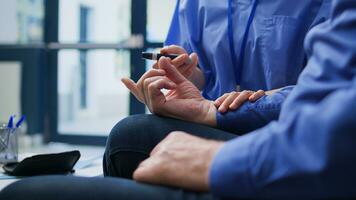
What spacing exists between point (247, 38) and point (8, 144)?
881mm

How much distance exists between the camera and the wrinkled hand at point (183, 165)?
1.79 feet

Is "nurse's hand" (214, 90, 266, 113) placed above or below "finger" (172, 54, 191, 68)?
below

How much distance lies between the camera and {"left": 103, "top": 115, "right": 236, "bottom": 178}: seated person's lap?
0.78 meters

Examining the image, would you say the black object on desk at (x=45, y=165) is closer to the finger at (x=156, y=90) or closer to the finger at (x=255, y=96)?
the finger at (x=156, y=90)

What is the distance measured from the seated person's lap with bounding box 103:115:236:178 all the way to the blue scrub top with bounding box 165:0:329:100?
1.18 feet

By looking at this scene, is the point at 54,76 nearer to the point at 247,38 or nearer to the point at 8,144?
the point at 8,144

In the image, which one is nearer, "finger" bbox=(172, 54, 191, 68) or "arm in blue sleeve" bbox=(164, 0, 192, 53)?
"finger" bbox=(172, 54, 191, 68)

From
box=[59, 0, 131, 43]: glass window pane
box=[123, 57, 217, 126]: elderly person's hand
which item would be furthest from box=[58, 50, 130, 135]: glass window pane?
box=[123, 57, 217, 126]: elderly person's hand

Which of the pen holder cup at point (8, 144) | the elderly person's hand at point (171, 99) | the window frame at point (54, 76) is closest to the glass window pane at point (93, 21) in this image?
the window frame at point (54, 76)

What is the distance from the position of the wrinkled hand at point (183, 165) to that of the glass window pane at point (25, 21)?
12.3 ft

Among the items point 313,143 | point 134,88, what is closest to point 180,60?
point 134,88

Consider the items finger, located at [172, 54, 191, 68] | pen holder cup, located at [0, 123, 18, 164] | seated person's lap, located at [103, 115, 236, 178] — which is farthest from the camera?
pen holder cup, located at [0, 123, 18, 164]

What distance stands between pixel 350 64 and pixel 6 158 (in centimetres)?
121

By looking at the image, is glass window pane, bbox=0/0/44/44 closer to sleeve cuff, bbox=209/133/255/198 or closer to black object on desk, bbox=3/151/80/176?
black object on desk, bbox=3/151/80/176
